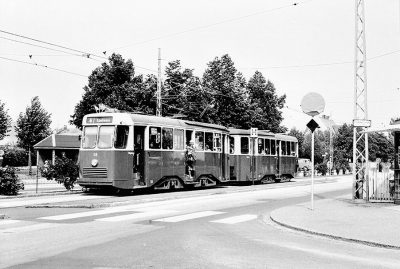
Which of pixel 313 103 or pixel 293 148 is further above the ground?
pixel 313 103

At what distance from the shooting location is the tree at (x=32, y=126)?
60.2 m

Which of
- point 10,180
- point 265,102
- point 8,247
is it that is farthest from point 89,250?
point 265,102

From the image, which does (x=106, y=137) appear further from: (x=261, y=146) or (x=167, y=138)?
(x=261, y=146)

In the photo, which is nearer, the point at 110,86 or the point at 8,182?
the point at 8,182

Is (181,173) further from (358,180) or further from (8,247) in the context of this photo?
(8,247)

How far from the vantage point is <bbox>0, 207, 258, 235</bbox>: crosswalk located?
1112 cm

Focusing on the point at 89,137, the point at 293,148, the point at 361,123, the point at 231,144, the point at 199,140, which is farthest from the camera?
the point at 293,148

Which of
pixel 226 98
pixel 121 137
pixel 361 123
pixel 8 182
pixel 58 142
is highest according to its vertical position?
pixel 226 98

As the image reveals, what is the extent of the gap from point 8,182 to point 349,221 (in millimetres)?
14927

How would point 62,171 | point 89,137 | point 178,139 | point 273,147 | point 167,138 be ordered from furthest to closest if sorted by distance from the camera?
point 273,147 → point 178,139 → point 62,171 → point 167,138 → point 89,137

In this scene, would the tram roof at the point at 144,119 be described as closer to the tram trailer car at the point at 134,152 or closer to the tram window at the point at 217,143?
the tram trailer car at the point at 134,152

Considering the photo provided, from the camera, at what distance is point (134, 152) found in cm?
2156

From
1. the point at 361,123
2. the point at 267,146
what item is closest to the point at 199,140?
the point at 267,146

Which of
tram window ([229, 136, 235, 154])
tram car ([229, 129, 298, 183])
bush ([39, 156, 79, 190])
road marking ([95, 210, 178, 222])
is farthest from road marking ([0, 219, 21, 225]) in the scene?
tram window ([229, 136, 235, 154])
